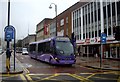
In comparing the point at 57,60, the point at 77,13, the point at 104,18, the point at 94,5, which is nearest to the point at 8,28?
the point at 57,60

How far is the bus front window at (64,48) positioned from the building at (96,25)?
1157 cm

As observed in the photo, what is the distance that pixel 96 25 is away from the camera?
4972 centimetres

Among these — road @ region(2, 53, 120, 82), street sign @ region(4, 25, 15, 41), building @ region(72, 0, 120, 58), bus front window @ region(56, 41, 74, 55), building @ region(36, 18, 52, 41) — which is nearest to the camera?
road @ region(2, 53, 120, 82)

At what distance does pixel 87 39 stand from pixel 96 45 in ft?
10.1

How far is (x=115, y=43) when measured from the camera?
4228 cm

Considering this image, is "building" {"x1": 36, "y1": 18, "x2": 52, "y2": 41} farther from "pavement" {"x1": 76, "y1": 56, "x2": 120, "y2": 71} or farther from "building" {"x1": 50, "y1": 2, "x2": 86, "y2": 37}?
"pavement" {"x1": 76, "y1": 56, "x2": 120, "y2": 71}

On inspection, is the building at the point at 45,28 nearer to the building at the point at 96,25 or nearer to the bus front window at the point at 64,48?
the building at the point at 96,25

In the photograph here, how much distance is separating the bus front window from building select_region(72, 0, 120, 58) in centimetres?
1157

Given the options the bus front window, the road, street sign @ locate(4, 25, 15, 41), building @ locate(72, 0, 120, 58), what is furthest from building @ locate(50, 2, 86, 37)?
street sign @ locate(4, 25, 15, 41)

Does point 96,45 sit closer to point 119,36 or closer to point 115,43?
point 115,43

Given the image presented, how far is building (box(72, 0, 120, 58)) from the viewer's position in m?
42.8

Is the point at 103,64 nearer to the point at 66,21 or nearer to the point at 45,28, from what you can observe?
the point at 66,21

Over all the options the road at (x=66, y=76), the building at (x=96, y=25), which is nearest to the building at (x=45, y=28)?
the building at (x=96, y=25)

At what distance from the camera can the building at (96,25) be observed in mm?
42812
